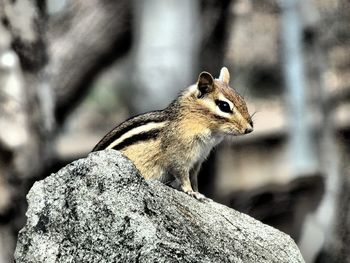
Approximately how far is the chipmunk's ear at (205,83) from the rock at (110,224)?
47.3 inches

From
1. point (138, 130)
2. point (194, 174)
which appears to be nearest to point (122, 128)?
point (138, 130)

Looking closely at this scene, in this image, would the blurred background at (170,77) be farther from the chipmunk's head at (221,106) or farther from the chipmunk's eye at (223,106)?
the chipmunk's eye at (223,106)

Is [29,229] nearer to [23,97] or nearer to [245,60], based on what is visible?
[23,97]

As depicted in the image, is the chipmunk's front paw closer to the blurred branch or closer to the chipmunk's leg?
the chipmunk's leg

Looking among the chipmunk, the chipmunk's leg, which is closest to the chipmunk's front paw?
the chipmunk

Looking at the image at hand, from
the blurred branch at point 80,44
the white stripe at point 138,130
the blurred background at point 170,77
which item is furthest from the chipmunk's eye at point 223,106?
the blurred branch at point 80,44

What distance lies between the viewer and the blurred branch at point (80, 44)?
1120 cm

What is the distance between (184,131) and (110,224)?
5.71 feet

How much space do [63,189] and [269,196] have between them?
8751 millimetres

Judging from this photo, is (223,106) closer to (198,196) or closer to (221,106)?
(221,106)

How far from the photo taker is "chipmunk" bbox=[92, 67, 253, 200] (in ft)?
18.3

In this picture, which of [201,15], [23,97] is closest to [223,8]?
[201,15]

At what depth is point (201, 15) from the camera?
1191 cm

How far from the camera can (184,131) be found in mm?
5812
